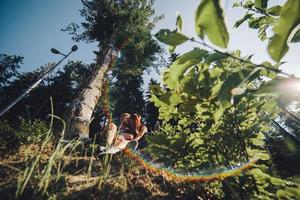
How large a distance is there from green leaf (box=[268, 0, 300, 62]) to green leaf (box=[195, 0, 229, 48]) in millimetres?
120

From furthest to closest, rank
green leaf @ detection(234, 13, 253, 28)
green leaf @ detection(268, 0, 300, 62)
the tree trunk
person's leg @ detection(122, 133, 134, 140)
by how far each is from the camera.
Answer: the tree trunk → person's leg @ detection(122, 133, 134, 140) → green leaf @ detection(234, 13, 253, 28) → green leaf @ detection(268, 0, 300, 62)

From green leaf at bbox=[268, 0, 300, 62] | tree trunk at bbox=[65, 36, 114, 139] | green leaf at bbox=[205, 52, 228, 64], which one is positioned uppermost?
tree trunk at bbox=[65, 36, 114, 139]

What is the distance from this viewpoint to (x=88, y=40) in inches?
566

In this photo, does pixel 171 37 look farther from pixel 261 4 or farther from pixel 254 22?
pixel 254 22

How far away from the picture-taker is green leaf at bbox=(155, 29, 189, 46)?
2.41ft

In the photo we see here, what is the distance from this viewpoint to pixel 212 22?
0.64 m

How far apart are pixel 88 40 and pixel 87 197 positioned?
45.1 ft

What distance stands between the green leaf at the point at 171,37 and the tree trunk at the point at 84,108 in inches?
218

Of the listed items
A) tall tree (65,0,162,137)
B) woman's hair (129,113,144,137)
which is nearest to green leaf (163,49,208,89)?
woman's hair (129,113,144,137)

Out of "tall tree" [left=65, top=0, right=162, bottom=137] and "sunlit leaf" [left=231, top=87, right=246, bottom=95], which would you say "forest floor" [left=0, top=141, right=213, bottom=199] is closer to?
"sunlit leaf" [left=231, top=87, right=246, bottom=95]

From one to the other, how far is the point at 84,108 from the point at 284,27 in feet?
24.1

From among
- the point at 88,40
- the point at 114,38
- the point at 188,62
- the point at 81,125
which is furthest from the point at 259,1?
the point at 88,40

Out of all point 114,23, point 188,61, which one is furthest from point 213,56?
point 114,23

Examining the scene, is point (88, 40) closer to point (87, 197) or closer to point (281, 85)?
point (87, 197)
